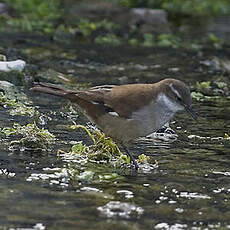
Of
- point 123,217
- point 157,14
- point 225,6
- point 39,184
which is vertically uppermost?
point 225,6

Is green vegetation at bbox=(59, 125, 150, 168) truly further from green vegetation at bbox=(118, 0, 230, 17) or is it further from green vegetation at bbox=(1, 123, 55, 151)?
green vegetation at bbox=(118, 0, 230, 17)

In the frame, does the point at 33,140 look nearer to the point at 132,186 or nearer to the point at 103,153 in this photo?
the point at 103,153

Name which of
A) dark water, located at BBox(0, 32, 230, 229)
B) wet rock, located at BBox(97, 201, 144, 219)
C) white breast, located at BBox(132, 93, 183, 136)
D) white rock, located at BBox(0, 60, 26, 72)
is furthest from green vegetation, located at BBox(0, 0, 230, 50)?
wet rock, located at BBox(97, 201, 144, 219)

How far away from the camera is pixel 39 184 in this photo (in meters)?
6.40

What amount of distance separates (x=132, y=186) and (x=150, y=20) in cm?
1194

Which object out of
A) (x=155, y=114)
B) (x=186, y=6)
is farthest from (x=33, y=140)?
(x=186, y=6)

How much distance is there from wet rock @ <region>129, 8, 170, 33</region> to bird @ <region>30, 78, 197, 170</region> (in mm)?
10261

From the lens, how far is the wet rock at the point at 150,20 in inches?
696

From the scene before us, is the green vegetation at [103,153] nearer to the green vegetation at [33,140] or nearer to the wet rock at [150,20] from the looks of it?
the green vegetation at [33,140]

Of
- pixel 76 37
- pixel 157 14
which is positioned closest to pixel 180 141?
pixel 76 37

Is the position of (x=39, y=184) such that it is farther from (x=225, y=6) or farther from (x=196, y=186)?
(x=225, y=6)

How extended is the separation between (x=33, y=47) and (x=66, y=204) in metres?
8.90

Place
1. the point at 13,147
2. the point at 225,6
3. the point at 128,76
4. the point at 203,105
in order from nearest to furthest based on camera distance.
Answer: the point at 13,147
the point at 203,105
the point at 128,76
the point at 225,6

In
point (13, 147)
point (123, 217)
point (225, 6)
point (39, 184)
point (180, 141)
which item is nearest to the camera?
point (123, 217)
